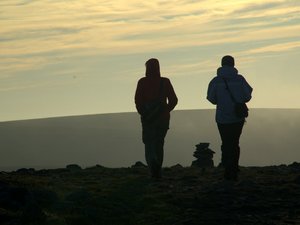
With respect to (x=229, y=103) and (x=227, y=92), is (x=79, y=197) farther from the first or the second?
(x=227, y=92)

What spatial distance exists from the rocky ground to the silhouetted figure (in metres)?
0.57

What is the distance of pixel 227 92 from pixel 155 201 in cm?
403

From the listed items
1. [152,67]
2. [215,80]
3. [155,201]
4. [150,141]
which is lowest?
[155,201]

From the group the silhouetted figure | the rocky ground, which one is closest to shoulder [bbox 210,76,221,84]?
the silhouetted figure

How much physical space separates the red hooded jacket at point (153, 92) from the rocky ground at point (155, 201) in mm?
1601

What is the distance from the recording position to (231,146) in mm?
18516

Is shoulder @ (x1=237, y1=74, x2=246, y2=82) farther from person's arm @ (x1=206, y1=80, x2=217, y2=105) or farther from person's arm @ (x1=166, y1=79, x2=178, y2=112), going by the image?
person's arm @ (x1=166, y1=79, x2=178, y2=112)

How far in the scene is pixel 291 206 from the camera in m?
14.8

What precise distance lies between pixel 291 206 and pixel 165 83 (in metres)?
5.42

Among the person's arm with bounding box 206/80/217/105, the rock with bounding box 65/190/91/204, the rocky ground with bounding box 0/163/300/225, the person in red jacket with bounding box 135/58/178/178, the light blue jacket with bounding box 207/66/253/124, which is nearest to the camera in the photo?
the rocky ground with bounding box 0/163/300/225

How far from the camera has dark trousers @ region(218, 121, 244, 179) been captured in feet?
60.4

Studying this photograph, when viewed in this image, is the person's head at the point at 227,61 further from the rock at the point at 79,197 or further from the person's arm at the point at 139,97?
the rock at the point at 79,197

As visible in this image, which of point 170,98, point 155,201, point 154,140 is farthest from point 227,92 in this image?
point 155,201

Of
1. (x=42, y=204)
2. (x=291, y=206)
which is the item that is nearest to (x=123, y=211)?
(x=42, y=204)
